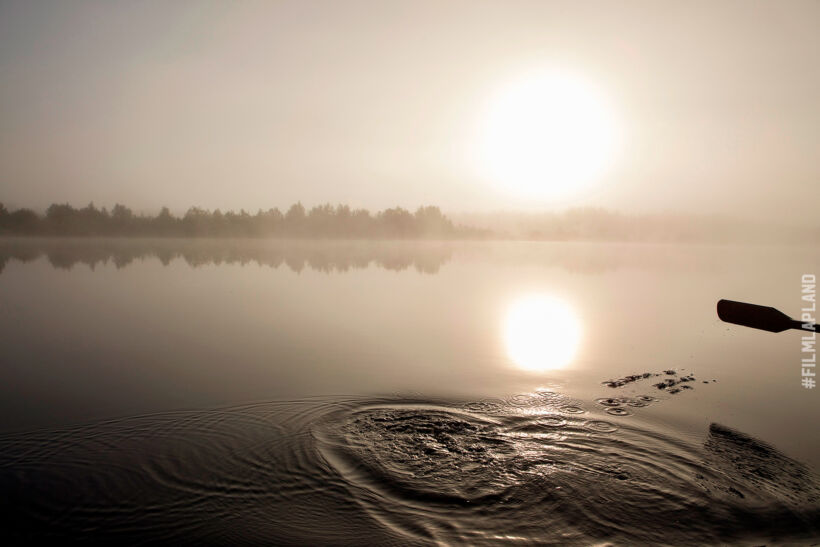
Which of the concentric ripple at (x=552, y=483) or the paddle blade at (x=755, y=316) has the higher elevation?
the paddle blade at (x=755, y=316)

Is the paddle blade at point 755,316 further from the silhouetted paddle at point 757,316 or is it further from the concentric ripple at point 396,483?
the concentric ripple at point 396,483

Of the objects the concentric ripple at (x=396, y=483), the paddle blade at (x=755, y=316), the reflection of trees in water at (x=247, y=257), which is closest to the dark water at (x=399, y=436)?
the concentric ripple at (x=396, y=483)

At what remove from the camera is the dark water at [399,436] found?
6035mm

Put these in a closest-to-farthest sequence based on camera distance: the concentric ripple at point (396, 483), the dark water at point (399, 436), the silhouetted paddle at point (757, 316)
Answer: the concentric ripple at point (396, 483) → the dark water at point (399, 436) → the silhouetted paddle at point (757, 316)

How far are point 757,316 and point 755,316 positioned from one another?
3cm

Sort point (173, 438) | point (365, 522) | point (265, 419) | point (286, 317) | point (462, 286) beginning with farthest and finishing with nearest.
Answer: point (462, 286)
point (286, 317)
point (265, 419)
point (173, 438)
point (365, 522)

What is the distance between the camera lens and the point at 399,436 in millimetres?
8383

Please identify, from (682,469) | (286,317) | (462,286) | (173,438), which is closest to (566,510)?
(682,469)

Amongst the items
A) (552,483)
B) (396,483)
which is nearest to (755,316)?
(552,483)

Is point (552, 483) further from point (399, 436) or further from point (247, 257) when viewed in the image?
point (247, 257)

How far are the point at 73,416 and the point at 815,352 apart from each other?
794 inches

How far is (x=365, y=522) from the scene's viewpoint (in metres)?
6.02

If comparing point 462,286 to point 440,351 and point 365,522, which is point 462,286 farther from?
point 365,522

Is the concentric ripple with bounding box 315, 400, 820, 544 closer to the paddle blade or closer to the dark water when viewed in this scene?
the dark water
